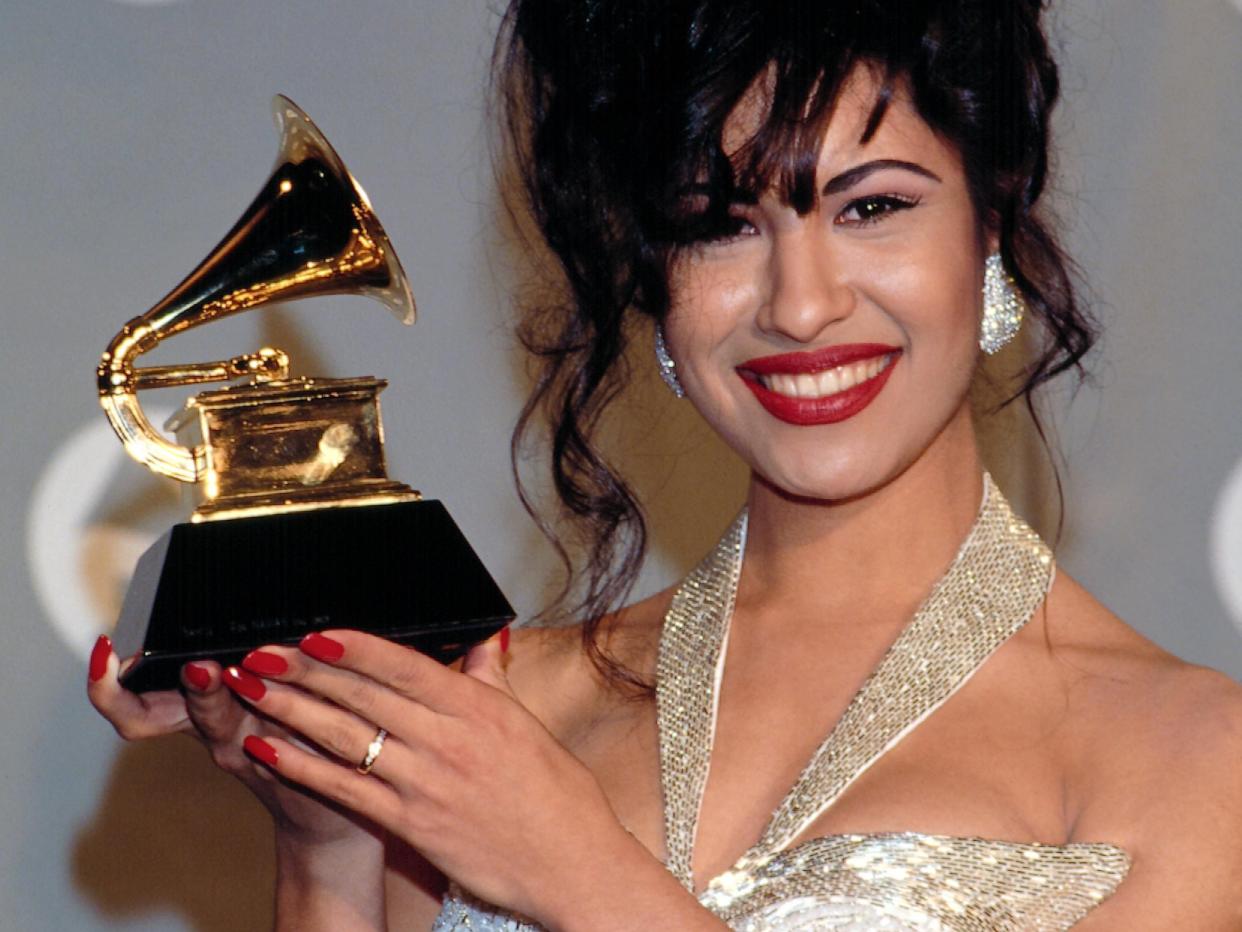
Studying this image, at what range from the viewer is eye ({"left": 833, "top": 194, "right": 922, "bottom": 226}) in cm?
146

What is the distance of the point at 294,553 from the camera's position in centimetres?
131

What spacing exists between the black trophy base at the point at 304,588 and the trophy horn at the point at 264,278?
0.08 metres

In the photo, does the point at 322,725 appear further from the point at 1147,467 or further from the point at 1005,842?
the point at 1147,467

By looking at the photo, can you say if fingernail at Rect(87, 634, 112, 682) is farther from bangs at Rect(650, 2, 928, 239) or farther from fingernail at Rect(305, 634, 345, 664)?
bangs at Rect(650, 2, 928, 239)

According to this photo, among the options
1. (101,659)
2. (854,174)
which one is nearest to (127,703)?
(101,659)

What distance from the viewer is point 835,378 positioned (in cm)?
148

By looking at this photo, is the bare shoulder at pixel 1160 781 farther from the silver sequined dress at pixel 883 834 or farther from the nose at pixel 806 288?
the nose at pixel 806 288

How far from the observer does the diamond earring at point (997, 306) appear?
1.54 metres

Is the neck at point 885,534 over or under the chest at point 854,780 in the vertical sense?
over

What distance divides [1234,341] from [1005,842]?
1101 millimetres

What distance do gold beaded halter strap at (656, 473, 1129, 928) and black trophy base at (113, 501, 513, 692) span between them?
276 millimetres

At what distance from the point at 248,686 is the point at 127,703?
15cm

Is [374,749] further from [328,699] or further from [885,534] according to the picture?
[885,534]

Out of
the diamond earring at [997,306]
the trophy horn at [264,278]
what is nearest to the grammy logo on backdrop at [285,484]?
the trophy horn at [264,278]
